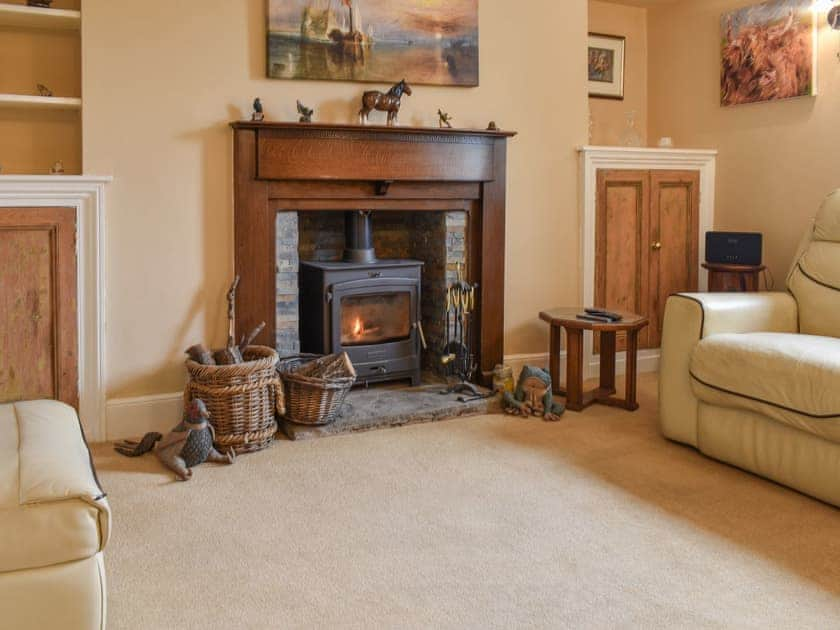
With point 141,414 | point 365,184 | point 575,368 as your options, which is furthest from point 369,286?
point 141,414

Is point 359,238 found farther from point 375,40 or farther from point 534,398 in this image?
point 534,398

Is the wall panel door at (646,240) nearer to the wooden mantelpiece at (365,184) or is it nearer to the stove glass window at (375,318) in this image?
the wooden mantelpiece at (365,184)

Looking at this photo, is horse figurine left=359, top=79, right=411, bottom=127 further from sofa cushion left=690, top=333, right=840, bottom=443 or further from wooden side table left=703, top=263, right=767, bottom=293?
wooden side table left=703, top=263, right=767, bottom=293

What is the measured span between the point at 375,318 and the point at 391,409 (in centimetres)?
58

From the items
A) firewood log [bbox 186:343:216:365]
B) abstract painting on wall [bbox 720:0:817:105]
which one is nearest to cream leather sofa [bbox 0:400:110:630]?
firewood log [bbox 186:343:216:365]

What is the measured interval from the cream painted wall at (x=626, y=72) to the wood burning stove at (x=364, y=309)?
76.5 inches

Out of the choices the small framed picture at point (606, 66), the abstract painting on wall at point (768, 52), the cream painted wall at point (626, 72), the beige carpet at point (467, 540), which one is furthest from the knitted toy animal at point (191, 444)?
the abstract painting on wall at point (768, 52)

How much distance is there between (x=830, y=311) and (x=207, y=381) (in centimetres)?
258

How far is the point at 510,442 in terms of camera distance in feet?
11.9

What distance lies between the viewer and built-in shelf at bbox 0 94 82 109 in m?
3.37

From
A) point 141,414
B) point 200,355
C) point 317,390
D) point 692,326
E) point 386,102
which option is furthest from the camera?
point 386,102

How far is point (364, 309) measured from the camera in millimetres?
4270

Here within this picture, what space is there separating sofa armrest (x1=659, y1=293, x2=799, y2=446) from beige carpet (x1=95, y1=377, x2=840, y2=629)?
0.15m

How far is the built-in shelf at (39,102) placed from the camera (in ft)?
11.1
